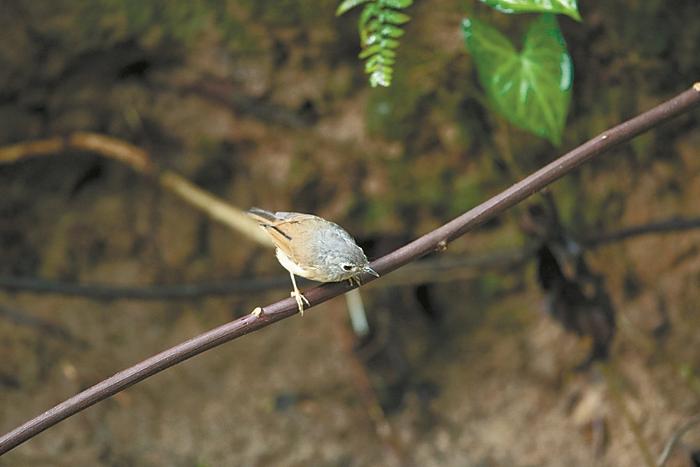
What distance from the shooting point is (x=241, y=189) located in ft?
7.02

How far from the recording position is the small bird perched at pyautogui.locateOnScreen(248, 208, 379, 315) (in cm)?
126

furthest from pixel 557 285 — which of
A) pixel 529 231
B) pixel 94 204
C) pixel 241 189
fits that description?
pixel 94 204

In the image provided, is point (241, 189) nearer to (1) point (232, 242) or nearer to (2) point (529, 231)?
(1) point (232, 242)

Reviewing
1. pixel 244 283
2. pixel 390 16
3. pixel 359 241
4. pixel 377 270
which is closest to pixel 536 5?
pixel 390 16

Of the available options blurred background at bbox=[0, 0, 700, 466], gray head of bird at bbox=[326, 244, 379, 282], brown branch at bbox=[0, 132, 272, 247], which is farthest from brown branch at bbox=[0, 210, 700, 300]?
gray head of bird at bbox=[326, 244, 379, 282]

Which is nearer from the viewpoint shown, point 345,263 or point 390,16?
point 345,263

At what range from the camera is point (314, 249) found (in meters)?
1.31

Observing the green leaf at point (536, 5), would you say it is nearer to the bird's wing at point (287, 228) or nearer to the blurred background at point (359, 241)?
the bird's wing at point (287, 228)

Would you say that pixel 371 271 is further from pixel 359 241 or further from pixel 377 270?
pixel 359 241

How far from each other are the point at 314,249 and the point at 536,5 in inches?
20.4

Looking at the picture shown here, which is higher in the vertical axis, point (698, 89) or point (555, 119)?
point (555, 119)

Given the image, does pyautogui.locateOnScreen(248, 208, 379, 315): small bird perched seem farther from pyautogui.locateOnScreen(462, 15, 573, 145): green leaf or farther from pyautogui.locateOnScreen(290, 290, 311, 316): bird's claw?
pyautogui.locateOnScreen(462, 15, 573, 145): green leaf

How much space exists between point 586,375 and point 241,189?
3.30ft

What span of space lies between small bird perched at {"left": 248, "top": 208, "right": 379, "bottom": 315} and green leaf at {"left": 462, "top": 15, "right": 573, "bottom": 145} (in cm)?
44
